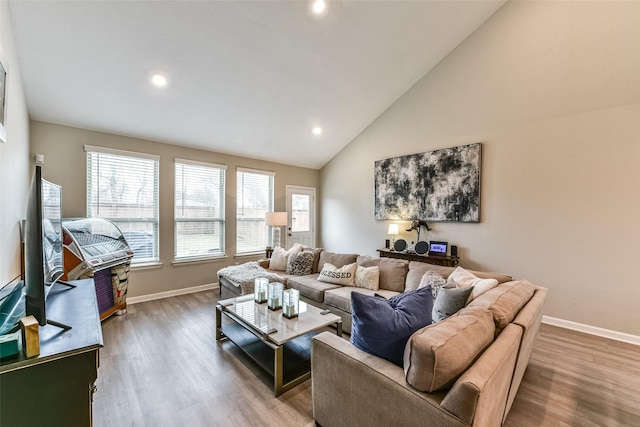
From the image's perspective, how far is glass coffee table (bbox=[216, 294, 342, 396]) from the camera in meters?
2.09

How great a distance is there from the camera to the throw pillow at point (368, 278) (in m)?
3.32

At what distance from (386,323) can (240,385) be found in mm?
1485

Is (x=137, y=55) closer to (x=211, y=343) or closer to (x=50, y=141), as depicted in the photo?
(x=50, y=141)

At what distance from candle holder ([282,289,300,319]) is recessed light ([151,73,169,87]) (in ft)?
9.64

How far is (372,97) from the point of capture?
15.1 feet

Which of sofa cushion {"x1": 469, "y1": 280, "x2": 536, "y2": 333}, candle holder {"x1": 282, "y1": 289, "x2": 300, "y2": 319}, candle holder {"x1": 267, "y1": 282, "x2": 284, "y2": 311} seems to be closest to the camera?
sofa cushion {"x1": 469, "y1": 280, "x2": 536, "y2": 333}

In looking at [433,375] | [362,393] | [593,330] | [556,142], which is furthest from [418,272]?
[556,142]

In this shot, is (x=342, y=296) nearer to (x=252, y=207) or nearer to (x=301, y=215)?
(x=252, y=207)

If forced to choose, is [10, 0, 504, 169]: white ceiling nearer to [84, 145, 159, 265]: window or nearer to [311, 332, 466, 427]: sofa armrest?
[84, 145, 159, 265]: window

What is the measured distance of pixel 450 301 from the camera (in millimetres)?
2098

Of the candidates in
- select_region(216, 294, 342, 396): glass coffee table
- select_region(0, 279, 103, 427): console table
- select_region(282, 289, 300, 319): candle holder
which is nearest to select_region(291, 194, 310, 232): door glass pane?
select_region(216, 294, 342, 396): glass coffee table

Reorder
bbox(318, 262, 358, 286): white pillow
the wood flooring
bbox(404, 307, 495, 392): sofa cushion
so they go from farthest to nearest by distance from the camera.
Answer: bbox(318, 262, 358, 286): white pillow
the wood flooring
bbox(404, 307, 495, 392): sofa cushion

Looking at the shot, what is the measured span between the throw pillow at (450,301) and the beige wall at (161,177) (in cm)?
399

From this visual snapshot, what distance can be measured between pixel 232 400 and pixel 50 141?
159 inches
